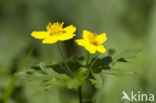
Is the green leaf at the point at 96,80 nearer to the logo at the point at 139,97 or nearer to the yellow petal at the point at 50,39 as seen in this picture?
the yellow petal at the point at 50,39

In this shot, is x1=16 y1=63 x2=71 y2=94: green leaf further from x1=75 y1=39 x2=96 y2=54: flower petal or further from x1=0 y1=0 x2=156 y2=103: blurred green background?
x1=0 y1=0 x2=156 y2=103: blurred green background

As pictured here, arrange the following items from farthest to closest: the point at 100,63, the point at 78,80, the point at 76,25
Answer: the point at 76,25, the point at 100,63, the point at 78,80

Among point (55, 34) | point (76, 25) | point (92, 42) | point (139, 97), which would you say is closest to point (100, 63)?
point (92, 42)

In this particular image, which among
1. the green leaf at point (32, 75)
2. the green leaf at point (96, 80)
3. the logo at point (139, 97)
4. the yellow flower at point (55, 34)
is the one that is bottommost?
the logo at point (139, 97)

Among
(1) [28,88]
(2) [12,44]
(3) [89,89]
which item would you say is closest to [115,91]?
(3) [89,89]

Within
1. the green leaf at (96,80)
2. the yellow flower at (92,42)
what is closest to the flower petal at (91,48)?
the yellow flower at (92,42)

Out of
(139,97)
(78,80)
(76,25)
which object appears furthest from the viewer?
(76,25)

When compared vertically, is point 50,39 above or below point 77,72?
above

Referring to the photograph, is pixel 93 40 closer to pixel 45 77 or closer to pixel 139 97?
pixel 45 77

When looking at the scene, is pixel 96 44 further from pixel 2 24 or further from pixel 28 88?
pixel 2 24
